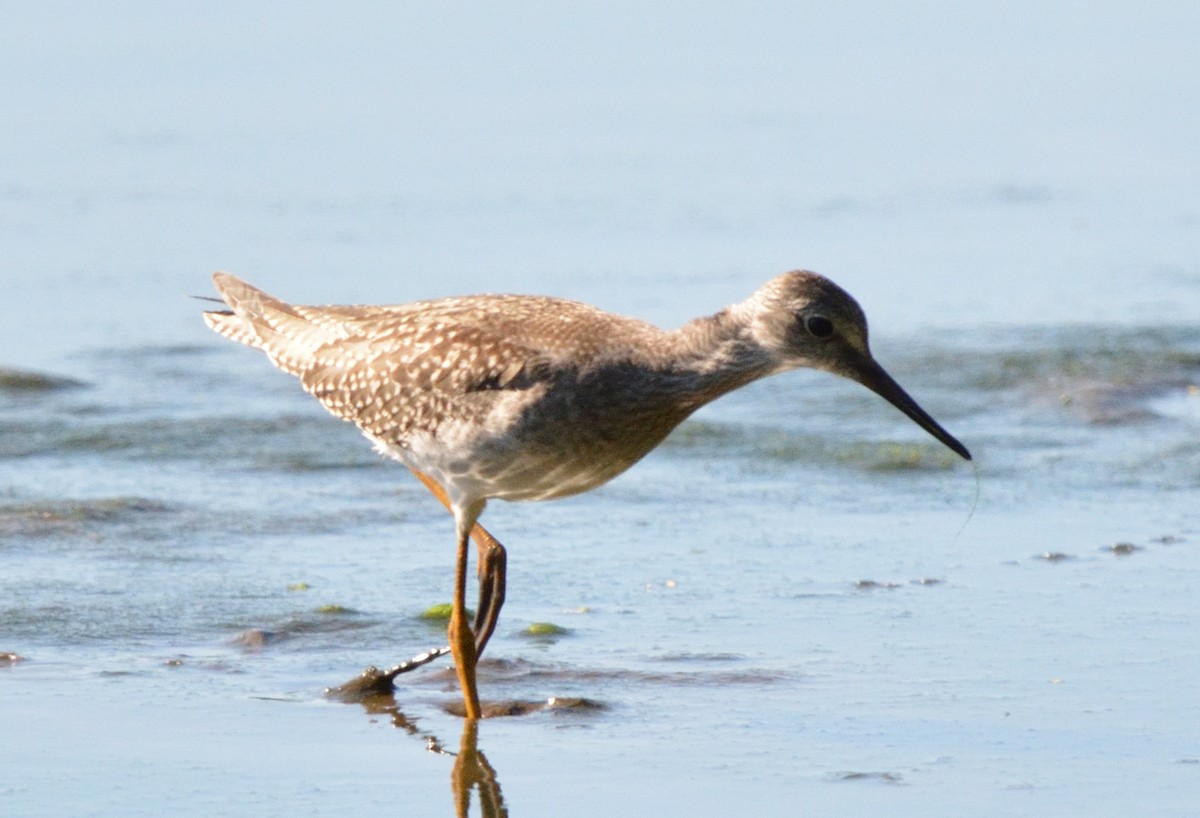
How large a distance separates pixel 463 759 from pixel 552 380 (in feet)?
3.53

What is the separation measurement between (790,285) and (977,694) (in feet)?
4.24

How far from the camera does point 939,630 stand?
647 centimetres

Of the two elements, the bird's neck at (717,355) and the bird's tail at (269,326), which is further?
the bird's tail at (269,326)

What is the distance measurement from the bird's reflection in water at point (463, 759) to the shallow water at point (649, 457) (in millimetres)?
30

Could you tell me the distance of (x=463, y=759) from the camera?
551cm

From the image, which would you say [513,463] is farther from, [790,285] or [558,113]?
[558,113]

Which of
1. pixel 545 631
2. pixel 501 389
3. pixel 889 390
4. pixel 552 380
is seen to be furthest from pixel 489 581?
pixel 889 390

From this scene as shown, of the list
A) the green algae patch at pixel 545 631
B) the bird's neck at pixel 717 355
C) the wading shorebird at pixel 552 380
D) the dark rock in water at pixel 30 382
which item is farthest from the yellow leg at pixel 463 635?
the dark rock in water at pixel 30 382

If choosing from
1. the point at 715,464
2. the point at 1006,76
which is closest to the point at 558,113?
the point at 1006,76

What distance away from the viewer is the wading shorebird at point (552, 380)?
5746mm

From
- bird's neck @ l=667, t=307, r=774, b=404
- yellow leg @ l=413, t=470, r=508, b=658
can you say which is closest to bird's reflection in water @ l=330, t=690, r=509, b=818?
yellow leg @ l=413, t=470, r=508, b=658

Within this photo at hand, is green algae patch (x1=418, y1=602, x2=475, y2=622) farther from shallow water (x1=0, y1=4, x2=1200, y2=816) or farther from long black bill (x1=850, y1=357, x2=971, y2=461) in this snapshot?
long black bill (x1=850, y1=357, x2=971, y2=461)

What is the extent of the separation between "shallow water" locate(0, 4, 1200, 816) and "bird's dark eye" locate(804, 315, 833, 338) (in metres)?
1.04

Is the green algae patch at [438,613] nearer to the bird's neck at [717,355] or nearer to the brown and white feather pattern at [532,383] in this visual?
the brown and white feather pattern at [532,383]
